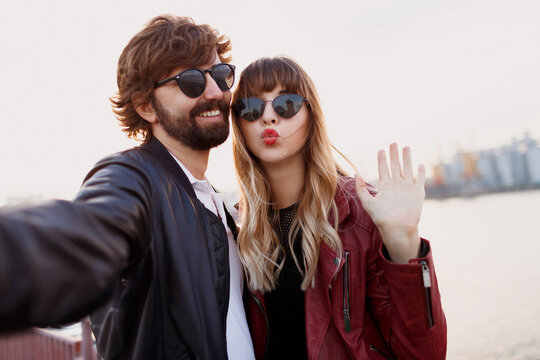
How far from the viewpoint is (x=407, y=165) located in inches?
76.6

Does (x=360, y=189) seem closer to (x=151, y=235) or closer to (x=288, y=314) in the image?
(x=288, y=314)

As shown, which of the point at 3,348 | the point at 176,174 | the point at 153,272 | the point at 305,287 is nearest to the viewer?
the point at 153,272

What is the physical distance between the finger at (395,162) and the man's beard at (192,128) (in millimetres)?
1012

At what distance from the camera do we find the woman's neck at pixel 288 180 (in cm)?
261

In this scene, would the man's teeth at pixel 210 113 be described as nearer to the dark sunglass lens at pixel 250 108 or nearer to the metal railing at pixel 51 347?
the dark sunglass lens at pixel 250 108

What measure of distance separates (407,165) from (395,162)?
6 cm

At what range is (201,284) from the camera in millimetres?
1599

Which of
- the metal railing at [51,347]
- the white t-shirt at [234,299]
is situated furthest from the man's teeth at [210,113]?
the metal railing at [51,347]

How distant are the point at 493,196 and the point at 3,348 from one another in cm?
8086

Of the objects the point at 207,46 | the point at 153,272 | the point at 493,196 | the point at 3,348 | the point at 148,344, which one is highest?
the point at 207,46

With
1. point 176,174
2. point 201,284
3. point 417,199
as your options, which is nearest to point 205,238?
point 201,284

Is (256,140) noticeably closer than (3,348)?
Yes

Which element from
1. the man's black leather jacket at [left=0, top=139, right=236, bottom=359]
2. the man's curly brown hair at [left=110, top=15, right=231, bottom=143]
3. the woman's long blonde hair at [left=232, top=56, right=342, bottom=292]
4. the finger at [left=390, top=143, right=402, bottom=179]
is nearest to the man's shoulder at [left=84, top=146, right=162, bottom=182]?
the man's black leather jacket at [left=0, top=139, right=236, bottom=359]

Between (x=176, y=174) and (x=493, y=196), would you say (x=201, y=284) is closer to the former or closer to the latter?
(x=176, y=174)
